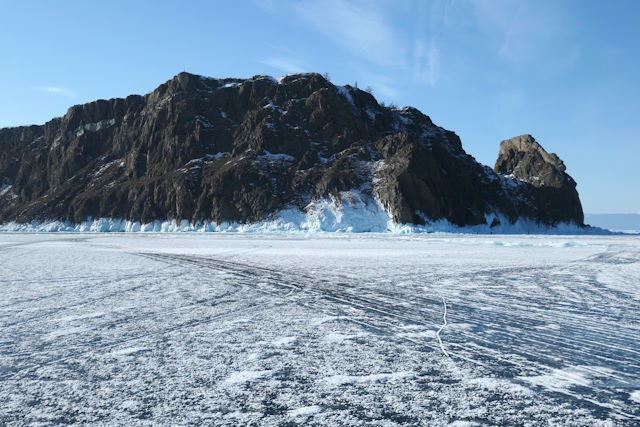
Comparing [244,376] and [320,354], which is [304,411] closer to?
[244,376]

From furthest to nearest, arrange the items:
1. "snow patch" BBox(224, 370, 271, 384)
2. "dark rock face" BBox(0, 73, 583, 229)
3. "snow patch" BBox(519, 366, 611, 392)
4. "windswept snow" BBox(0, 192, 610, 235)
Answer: "dark rock face" BBox(0, 73, 583, 229) < "windswept snow" BBox(0, 192, 610, 235) < "snow patch" BBox(224, 370, 271, 384) < "snow patch" BBox(519, 366, 611, 392)

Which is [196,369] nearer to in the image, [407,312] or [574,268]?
[407,312]

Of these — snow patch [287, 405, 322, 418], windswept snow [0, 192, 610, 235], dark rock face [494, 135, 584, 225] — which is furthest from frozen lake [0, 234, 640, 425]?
dark rock face [494, 135, 584, 225]

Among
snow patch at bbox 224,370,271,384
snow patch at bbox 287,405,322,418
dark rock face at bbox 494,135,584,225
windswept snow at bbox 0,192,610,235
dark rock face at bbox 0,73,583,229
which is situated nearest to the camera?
snow patch at bbox 287,405,322,418

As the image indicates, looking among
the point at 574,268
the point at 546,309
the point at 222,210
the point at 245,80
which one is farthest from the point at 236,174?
the point at 546,309

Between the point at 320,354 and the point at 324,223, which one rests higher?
the point at 324,223

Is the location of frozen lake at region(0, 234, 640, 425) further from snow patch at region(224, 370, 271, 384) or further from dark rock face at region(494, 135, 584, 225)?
dark rock face at region(494, 135, 584, 225)

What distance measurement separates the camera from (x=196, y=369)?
3.87 m

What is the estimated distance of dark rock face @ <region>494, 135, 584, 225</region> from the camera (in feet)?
276

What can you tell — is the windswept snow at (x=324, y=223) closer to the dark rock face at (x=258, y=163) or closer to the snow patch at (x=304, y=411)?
the dark rock face at (x=258, y=163)

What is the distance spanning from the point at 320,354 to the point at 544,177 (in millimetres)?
98437

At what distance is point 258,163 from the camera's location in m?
69.8

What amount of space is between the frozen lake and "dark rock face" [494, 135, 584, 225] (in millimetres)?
84978

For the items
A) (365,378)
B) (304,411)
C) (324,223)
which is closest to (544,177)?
(324,223)
